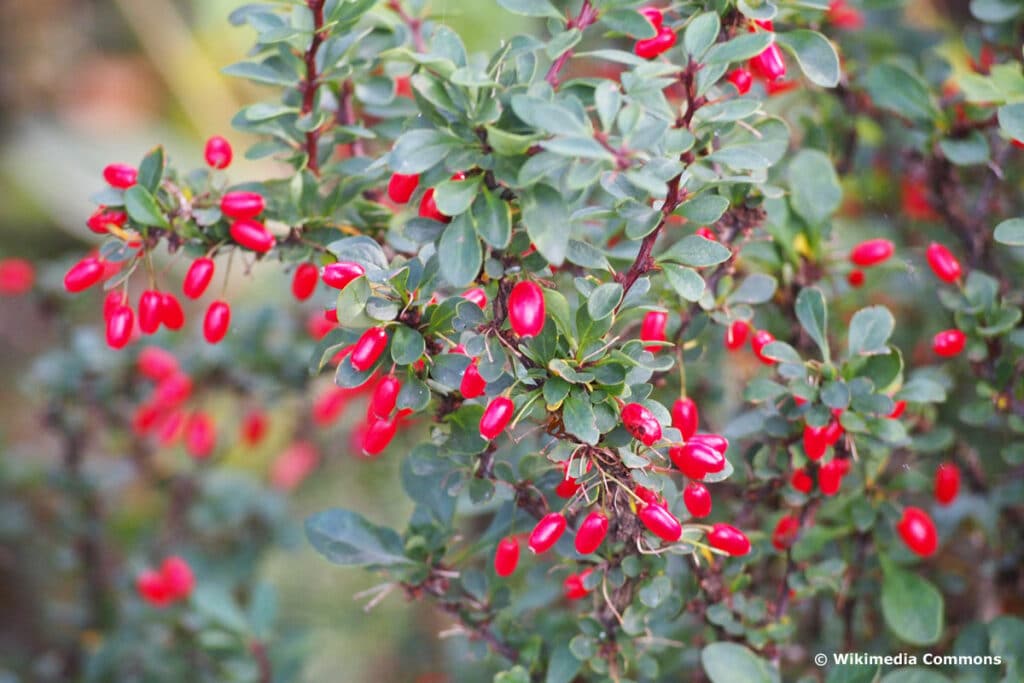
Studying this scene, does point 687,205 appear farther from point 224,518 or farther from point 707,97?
point 224,518

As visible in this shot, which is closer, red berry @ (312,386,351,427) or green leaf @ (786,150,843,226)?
green leaf @ (786,150,843,226)

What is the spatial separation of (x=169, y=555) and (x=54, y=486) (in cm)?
26

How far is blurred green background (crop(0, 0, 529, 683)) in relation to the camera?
2.19 meters

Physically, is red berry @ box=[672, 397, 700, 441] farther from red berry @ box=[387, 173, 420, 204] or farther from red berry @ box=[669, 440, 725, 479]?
red berry @ box=[387, 173, 420, 204]

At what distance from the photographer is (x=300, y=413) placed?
2.01 m

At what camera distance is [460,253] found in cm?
76

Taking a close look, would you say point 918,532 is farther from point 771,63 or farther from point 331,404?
point 331,404

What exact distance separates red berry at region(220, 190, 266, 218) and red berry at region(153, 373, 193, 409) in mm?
726

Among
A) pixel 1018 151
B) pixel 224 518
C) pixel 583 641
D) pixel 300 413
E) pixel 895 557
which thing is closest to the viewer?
pixel 583 641

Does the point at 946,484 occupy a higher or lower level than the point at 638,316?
lower

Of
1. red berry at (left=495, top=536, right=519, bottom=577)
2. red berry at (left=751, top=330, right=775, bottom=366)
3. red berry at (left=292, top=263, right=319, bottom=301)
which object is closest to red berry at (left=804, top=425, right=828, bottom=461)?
red berry at (left=751, top=330, right=775, bottom=366)

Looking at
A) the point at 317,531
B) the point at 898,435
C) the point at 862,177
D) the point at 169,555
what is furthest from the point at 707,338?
the point at 169,555

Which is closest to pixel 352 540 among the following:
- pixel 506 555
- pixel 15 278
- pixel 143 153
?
pixel 506 555

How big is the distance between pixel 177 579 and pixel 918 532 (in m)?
1.22
